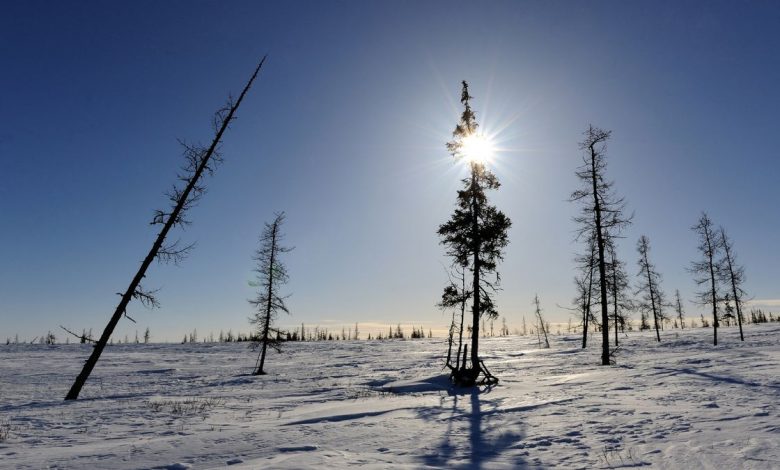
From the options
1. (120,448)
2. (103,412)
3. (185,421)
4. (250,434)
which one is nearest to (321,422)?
(250,434)

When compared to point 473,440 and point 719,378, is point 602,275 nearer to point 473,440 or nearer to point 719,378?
point 719,378

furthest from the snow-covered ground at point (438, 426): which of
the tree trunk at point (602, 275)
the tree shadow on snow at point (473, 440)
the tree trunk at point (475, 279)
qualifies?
the tree trunk at point (602, 275)

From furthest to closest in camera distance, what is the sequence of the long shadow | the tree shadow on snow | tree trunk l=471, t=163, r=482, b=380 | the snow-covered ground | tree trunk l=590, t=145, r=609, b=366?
tree trunk l=590, t=145, r=609, b=366, tree trunk l=471, t=163, r=482, b=380, the long shadow, the tree shadow on snow, the snow-covered ground

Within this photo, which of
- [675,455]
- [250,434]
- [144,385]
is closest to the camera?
[675,455]

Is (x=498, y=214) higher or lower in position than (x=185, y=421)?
higher

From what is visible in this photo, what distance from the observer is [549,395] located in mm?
13047

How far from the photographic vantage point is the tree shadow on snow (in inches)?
267

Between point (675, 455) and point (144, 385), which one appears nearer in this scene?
point (675, 455)

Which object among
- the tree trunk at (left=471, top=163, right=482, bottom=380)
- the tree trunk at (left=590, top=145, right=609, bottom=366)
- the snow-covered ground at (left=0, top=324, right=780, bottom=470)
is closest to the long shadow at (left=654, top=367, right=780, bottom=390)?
the snow-covered ground at (left=0, top=324, right=780, bottom=470)

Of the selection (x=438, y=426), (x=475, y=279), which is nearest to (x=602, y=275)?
(x=475, y=279)

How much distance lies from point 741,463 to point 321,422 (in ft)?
26.3

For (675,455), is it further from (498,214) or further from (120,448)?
(498,214)

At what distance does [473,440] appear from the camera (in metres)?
8.18

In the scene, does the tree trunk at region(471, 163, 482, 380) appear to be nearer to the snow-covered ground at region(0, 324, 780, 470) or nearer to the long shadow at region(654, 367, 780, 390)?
the snow-covered ground at region(0, 324, 780, 470)
